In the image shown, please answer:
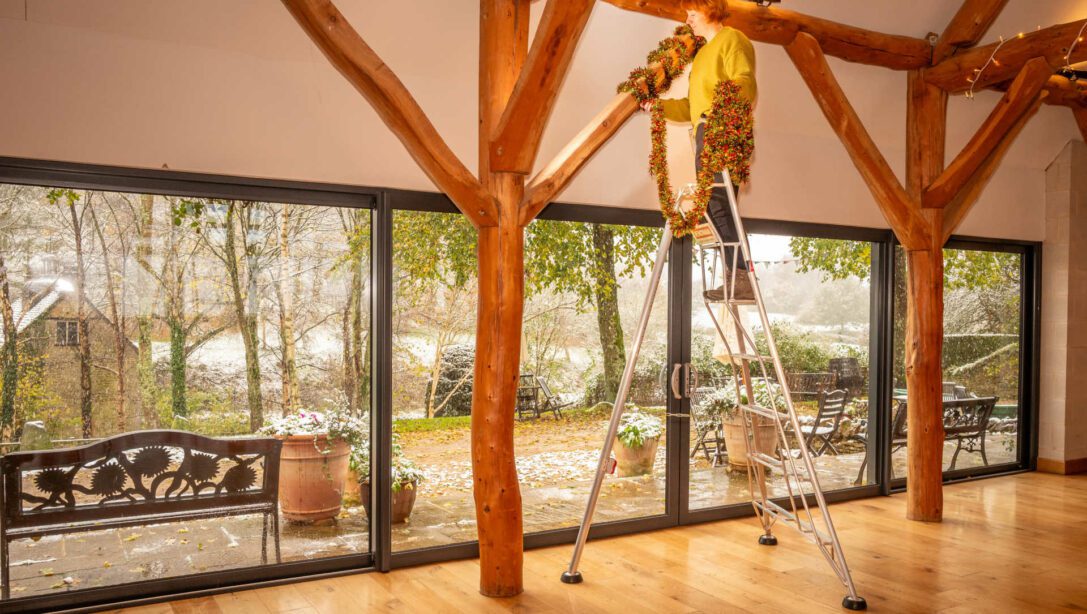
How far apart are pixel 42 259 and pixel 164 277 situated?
52 centimetres

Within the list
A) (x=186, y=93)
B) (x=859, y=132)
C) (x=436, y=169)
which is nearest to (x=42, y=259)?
(x=186, y=93)

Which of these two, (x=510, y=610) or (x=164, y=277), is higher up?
(x=164, y=277)

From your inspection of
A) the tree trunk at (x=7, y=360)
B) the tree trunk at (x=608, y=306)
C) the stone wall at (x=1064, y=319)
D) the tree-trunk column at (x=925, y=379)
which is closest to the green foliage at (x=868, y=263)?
the stone wall at (x=1064, y=319)

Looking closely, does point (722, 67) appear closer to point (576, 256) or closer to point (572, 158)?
point (572, 158)

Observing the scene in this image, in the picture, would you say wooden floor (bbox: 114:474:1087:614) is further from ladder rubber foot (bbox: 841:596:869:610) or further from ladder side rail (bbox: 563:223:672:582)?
ladder side rail (bbox: 563:223:672:582)

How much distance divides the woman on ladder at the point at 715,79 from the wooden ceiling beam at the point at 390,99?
1048 millimetres

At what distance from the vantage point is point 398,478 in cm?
454

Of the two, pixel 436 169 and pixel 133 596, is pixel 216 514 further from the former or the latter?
pixel 436 169

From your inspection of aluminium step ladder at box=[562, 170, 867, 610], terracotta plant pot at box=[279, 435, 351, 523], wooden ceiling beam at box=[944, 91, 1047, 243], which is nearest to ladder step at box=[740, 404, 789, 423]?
aluminium step ladder at box=[562, 170, 867, 610]

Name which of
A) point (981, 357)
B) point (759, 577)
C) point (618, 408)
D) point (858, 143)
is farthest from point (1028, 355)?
point (618, 408)

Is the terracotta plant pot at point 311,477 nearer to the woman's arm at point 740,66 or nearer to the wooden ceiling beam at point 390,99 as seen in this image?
the wooden ceiling beam at point 390,99

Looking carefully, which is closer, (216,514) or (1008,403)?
(216,514)

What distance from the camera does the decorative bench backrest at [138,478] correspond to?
373 cm

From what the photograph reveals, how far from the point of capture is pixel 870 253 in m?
6.49
